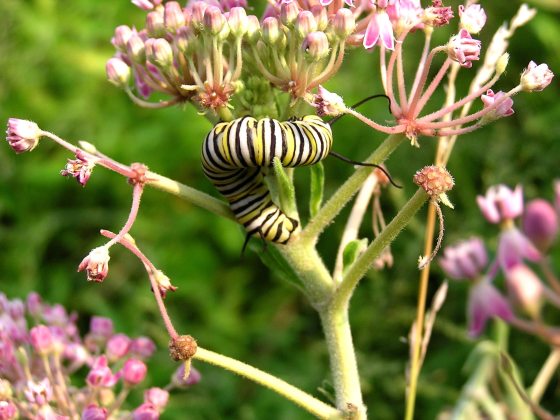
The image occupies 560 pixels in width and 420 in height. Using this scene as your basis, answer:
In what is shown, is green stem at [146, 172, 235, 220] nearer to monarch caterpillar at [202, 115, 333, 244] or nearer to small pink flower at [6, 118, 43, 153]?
monarch caterpillar at [202, 115, 333, 244]

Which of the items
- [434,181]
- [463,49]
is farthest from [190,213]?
[434,181]

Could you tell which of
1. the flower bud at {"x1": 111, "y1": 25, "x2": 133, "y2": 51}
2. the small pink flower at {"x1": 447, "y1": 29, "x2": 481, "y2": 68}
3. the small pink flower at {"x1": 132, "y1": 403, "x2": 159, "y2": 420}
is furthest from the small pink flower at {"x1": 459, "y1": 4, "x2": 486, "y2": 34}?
the small pink flower at {"x1": 132, "y1": 403, "x2": 159, "y2": 420}

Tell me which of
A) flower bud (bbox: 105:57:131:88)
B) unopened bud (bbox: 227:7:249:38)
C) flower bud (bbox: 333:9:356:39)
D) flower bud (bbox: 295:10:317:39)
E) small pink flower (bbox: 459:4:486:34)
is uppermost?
small pink flower (bbox: 459:4:486:34)

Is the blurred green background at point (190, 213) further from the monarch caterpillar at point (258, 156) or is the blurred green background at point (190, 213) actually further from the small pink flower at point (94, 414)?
the monarch caterpillar at point (258, 156)

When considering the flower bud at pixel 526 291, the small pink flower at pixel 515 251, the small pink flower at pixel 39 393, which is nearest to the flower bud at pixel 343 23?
the small pink flower at pixel 515 251

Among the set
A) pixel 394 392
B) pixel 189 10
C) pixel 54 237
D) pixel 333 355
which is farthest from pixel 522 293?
pixel 54 237
